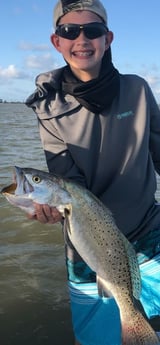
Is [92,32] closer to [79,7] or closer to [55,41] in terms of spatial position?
[79,7]

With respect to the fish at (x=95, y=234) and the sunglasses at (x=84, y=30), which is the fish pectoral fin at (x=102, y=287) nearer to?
the fish at (x=95, y=234)

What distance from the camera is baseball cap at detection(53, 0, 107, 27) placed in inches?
156

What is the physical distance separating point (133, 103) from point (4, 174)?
9399 millimetres

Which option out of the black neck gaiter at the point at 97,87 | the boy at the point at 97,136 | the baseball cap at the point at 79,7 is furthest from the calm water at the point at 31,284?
the baseball cap at the point at 79,7

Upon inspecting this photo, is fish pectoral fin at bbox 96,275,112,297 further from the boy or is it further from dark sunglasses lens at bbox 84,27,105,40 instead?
dark sunglasses lens at bbox 84,27,105,40

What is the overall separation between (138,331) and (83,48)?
227 centimetres

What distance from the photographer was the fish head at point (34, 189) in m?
3.22

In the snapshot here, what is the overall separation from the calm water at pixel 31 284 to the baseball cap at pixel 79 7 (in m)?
3.20

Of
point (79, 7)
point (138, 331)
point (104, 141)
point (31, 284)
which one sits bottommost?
point (31, 284)

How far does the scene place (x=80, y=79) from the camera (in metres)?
4.12

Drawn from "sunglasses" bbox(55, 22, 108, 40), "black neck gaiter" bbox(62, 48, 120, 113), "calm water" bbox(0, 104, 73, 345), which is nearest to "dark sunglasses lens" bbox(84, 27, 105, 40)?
"sunglasses" bbox(55, 22, 108, 40)

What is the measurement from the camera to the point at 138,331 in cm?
360

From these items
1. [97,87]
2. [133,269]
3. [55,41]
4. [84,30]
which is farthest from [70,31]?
[133,269]

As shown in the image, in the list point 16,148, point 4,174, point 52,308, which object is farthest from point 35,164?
point 52,308
